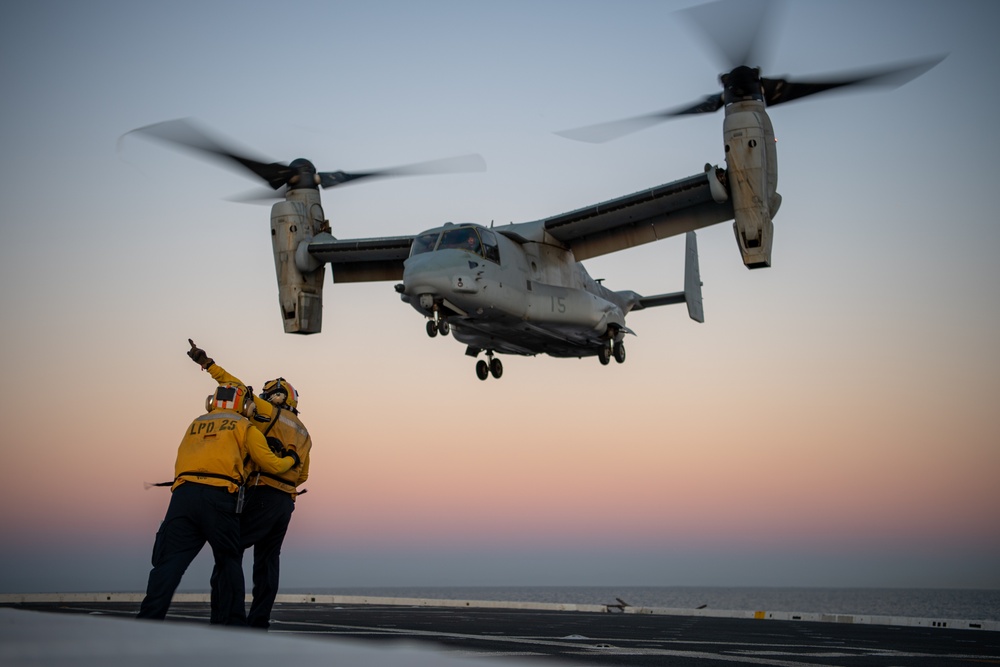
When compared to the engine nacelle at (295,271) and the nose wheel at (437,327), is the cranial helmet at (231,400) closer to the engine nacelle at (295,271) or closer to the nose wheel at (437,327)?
the nose wheel at (437,327)

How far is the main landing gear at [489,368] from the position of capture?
89.3 ft

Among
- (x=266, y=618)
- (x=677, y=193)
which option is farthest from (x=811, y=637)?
(x=677, y=193)

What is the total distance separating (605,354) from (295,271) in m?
9.37

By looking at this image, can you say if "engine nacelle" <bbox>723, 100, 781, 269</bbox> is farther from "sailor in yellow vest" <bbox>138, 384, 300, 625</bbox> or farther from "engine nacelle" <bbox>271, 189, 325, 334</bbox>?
"sailor in yellow vest" <bbox>138, 384, 300, 625</bbox>

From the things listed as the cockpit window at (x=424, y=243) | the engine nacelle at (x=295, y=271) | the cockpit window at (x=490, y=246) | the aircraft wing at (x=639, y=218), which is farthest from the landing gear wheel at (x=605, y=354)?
the engine nacelle at (x=295, y=271)

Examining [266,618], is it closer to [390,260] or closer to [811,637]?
[811,637]

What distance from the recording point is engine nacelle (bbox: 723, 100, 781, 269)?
21.6 m

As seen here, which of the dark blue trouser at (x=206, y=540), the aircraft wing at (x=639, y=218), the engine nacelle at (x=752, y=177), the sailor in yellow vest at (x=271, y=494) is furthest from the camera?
the aircraft wing at (x=639, y=218)

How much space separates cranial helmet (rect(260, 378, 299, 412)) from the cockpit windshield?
14.9m

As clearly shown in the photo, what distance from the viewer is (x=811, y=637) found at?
11.8m

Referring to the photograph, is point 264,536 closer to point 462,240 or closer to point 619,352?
point 462,240

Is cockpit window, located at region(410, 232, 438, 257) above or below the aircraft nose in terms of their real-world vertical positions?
above

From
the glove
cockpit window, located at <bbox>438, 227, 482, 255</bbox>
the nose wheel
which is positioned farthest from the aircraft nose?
the glove

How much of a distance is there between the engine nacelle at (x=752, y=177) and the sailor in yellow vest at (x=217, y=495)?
15957 millimetres
